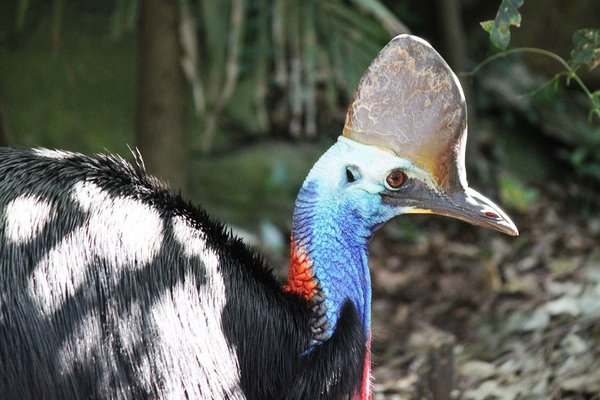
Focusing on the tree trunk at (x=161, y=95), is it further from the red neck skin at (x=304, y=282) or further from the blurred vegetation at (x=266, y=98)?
the red neck skin at (x=304, y=282)

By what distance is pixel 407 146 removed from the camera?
7.86 feet

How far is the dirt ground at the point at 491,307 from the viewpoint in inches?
133

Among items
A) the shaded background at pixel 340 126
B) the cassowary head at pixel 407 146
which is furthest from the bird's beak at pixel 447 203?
the shaded background at pixel 340 126

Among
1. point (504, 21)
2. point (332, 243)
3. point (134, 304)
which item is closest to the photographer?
point (134, 304)

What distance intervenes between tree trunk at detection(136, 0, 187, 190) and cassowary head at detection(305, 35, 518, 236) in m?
1.77

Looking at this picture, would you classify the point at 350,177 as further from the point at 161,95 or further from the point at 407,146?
the point at 161,95

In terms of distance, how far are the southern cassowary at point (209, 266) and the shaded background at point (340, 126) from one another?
3.30 feet

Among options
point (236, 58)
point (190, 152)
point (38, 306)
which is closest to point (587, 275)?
point (236, 58)

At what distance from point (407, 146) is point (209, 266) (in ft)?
1.78

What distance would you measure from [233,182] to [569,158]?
1.85 meters

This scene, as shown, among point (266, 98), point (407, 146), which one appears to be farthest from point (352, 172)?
point (266, 98)

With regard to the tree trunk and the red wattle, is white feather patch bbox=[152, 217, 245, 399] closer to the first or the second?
the red wattle

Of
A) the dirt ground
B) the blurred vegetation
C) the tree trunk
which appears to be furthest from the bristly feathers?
the blurred vegetation

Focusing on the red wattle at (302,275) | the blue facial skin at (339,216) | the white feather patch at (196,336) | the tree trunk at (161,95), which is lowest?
the white feather patch at (196,336)
